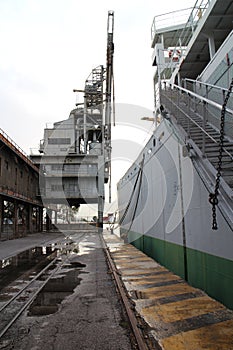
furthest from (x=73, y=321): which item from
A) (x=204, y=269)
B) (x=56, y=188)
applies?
(x=56, y=188)

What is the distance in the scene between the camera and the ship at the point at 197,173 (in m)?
5.12

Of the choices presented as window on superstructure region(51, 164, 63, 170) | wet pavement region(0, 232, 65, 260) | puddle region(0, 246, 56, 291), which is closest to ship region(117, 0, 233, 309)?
puddle region(0, 246, 56, 291)

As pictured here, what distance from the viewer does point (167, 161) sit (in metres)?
9.75

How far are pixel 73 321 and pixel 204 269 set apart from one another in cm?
305

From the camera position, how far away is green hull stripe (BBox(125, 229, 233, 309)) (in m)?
5.19

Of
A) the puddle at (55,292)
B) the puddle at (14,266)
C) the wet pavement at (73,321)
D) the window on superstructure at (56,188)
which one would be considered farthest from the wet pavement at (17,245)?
the window on superstructure at (56,188)

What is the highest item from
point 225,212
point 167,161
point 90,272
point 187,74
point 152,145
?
point 187,74

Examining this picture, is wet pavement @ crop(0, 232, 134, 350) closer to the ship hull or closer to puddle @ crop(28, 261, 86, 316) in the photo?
puddle @ crop(28, 261, 86, 316)

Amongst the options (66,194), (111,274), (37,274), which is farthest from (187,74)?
(66,194)

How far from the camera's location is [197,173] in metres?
6.32

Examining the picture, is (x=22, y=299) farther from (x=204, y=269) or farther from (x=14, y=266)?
(x=14, y=266)

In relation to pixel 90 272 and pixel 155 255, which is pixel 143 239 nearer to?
pixel 155 255

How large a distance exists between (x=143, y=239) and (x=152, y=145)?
4854 mm

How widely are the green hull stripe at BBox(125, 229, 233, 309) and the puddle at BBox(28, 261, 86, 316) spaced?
2954 millimetres
